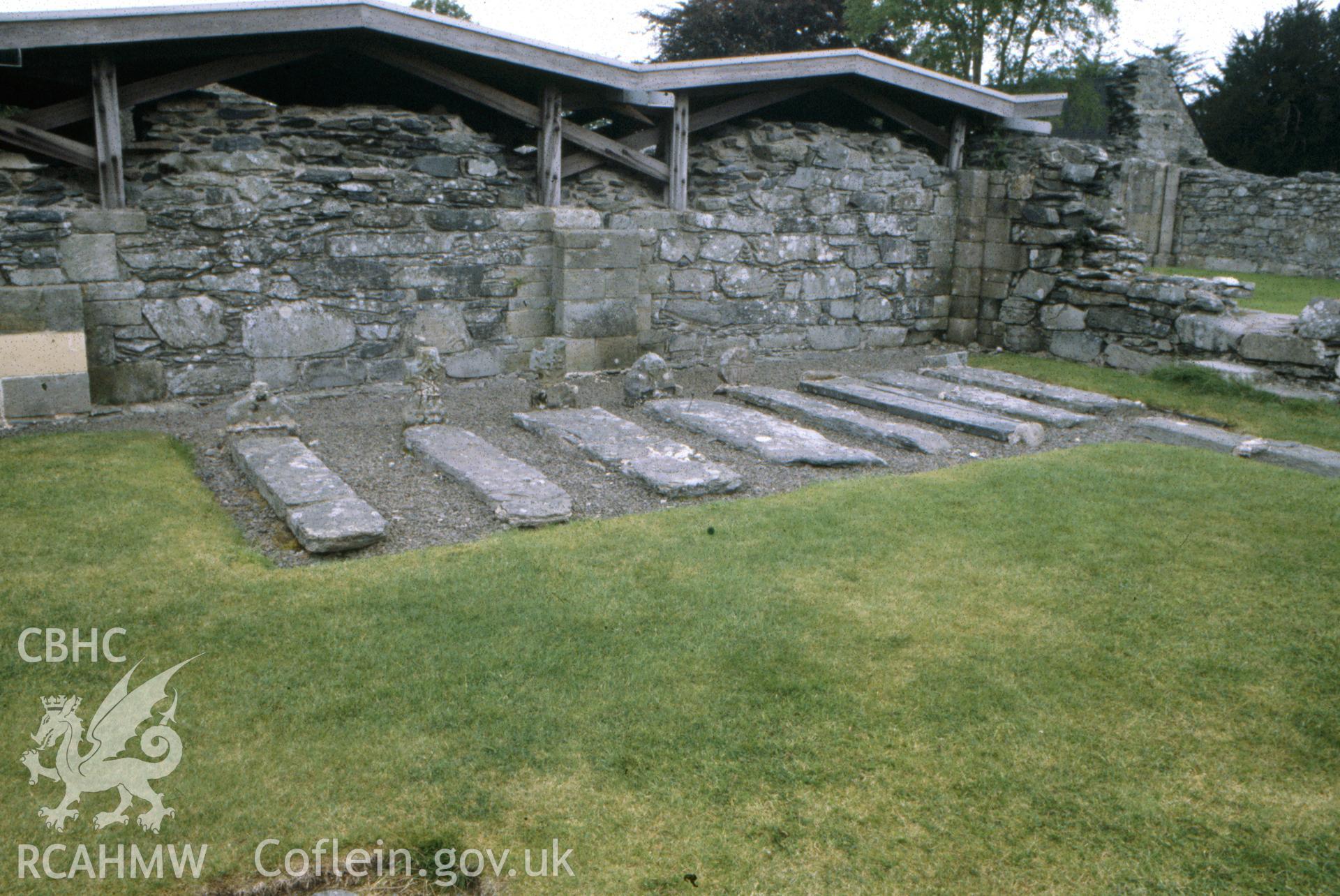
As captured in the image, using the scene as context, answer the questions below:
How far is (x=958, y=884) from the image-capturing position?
315 centimetres

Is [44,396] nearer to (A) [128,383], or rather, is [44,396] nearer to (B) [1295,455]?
(A) [128,383]

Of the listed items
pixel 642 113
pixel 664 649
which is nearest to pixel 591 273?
pixel 642 113

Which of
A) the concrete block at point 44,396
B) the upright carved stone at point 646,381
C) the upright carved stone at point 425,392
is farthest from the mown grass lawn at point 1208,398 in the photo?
the concrete block at point 44,396

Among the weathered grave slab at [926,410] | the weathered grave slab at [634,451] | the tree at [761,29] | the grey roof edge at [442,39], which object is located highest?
the tree at [761,29]

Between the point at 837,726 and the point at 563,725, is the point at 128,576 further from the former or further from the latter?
the point at 837,726

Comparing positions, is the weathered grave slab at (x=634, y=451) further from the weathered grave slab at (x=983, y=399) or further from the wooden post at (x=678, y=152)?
the wooden post at (x=678, y=152)

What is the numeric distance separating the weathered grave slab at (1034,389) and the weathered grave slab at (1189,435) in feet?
1.67

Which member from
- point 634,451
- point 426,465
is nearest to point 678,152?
point 634,451

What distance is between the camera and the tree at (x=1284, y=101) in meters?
24.8

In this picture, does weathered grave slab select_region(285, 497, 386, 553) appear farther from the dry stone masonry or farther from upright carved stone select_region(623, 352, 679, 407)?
upright carved stone select_region(623, 352, 679, 407)

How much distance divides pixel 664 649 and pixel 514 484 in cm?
244

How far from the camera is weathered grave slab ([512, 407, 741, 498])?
6828mm

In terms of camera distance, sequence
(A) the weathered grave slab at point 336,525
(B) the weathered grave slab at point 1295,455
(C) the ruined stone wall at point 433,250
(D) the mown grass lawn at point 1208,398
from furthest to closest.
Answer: (D) the mown grass lawn at point 1208,398 < (C) the ruined stone wall at point 433,250 < (B) the weathered grave slab at point 1295,455 < (A) the weathered grave slab at point 336,525

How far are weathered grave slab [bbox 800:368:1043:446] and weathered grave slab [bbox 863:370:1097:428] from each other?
0.14m
